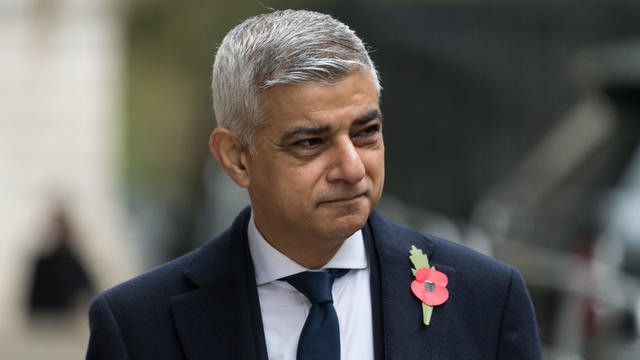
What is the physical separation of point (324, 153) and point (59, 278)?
9726mm

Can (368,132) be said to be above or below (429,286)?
above

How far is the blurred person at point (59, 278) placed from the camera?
1150 centimetres

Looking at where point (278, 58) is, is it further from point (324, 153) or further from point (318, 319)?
point (318, 319)

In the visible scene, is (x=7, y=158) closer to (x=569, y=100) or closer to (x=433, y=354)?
(x=569, y=100)

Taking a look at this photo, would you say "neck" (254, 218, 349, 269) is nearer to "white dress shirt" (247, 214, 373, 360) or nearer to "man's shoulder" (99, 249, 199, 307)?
"white dress shirt" (247, 214, 373, 360)

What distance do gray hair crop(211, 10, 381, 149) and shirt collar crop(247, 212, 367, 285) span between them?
33 cm

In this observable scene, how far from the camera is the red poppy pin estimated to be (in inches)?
108

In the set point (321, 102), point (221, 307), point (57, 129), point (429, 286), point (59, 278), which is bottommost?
point (59, 278)

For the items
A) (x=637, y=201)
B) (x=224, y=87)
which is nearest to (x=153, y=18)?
(x=637, y=201)

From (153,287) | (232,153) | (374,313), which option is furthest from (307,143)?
(153,287)

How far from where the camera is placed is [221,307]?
9.14ft

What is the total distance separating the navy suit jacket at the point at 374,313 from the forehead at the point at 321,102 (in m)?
0.48

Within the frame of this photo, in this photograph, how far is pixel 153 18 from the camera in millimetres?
24281

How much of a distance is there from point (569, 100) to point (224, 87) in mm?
11418
